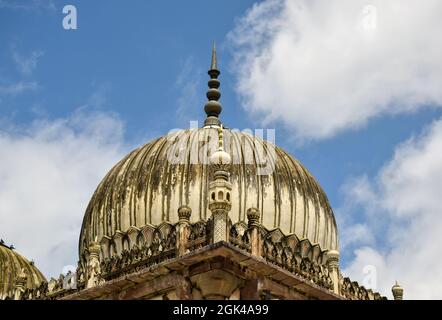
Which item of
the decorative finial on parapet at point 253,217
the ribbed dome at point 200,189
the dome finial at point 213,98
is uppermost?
the dome finial at point 213,98

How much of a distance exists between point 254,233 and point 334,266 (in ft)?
10.3

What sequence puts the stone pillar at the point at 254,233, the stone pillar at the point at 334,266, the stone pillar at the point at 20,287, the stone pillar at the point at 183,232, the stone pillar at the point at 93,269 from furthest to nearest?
the stone pillar at the point at 20,287 < the stone pillar at the point at 334,266 < the stone pillar at the point at 93,269 < the stone pillar at the point at 183,232 < the stone pillar at the point at 254,233

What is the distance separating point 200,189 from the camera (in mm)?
23109

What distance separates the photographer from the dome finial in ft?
86.7

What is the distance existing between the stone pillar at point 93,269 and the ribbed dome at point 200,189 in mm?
1744

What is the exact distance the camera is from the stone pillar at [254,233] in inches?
774

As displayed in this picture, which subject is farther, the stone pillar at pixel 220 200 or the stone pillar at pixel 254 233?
the stone pillar at pixel 254 233

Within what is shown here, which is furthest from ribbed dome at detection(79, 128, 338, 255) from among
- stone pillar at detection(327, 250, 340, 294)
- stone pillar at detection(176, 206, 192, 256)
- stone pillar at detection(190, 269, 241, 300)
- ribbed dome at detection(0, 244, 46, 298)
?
ribbed dome at detection(0, 244, 46, 298)

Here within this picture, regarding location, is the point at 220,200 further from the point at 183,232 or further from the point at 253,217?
the point at 183,232

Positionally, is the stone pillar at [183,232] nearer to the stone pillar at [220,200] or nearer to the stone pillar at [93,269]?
the stone pillar at [220,200]

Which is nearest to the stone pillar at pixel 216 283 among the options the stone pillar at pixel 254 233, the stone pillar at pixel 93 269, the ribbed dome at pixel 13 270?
the stone pillar at pixel 254 233

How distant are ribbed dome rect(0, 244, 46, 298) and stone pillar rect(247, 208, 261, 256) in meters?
12.5

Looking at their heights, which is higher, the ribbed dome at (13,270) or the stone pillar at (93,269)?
the ribbed dome at (13,270)
